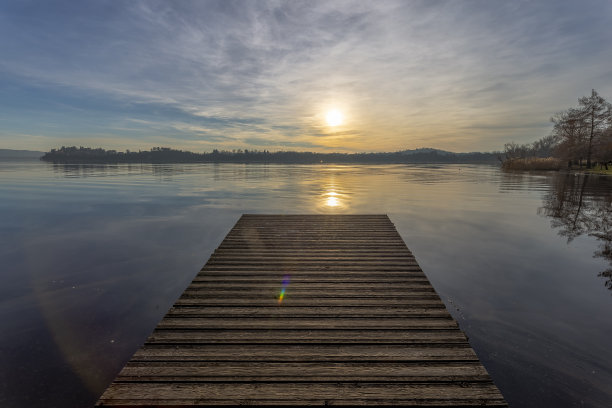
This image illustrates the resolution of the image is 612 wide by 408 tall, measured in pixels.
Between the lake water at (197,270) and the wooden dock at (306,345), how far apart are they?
4.61ft

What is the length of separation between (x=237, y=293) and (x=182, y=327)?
1594mm

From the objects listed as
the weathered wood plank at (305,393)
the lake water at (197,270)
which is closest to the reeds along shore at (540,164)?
the lake water at (197,270)

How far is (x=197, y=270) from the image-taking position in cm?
1094

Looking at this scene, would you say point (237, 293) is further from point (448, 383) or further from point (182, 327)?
point (448, 383)

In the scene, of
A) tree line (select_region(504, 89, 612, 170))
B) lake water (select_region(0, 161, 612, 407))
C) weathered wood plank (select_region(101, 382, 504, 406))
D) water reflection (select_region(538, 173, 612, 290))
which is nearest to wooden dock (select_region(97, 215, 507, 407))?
weathered wood plank (select_region(101, 382, 504, 406))

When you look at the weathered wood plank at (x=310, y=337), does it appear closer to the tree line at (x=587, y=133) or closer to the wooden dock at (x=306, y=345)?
the wooden dock at (x=306, y=345)

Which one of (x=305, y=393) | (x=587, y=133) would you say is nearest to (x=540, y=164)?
(x=587, y=133)

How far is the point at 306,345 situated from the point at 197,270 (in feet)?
23.5

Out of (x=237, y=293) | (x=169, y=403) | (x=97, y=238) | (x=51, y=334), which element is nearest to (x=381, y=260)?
(x=237, y=293)

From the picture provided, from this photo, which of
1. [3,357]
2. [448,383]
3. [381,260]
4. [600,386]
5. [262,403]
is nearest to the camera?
[262,403]

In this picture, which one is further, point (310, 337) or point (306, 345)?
point (310, 337)

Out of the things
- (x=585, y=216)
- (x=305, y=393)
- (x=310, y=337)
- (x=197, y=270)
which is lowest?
(x=197, y=270)

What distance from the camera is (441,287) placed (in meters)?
9.21

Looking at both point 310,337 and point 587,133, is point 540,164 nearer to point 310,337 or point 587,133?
point 587,133
